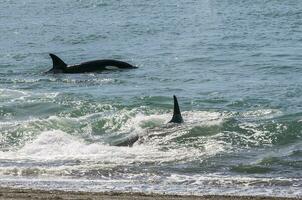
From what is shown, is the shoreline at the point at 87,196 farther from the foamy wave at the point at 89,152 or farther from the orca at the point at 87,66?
the orca at the point at 87,66

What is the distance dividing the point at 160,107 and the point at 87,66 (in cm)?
806

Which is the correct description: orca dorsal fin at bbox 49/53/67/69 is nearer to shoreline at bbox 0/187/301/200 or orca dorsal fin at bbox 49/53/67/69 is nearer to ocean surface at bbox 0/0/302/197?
ocean surface at bbox 0/0/302/197

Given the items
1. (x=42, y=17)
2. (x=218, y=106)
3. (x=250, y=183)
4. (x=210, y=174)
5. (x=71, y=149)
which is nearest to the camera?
(x=250, y=183)

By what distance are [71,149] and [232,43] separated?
64.5ft

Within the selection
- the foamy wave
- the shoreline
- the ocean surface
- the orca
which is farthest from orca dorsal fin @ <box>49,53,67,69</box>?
the shoreline

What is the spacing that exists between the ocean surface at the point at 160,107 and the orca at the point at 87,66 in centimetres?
41

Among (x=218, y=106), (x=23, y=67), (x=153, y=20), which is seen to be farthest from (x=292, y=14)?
(x=218, y=106)

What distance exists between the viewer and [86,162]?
1759 centimetres

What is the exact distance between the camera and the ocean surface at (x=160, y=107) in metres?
16.5

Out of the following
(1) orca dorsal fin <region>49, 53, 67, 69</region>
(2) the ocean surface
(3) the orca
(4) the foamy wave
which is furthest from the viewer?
(3) the orca

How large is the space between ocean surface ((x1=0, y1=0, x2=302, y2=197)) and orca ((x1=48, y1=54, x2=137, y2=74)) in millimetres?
409

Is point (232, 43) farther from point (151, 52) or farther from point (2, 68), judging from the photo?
point (2, 68)

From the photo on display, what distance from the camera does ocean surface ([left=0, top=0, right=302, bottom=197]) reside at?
16.5 m

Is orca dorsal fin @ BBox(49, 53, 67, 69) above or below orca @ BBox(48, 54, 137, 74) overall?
above
